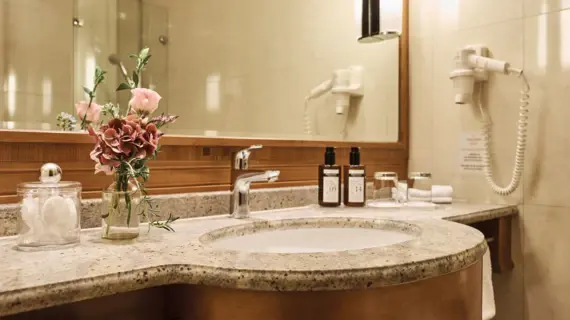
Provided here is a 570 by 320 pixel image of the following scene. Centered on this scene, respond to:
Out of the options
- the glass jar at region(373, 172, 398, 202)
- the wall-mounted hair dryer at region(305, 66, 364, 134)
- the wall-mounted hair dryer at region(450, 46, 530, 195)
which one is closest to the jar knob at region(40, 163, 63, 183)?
the wall-mounted hair dryer at region(305, 66, 364, 134)

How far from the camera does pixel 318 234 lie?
1128 millimetres

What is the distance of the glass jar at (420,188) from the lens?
1435mm

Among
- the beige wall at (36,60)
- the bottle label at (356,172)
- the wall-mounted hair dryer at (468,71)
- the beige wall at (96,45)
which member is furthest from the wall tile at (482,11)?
the beige wall at (36,60)

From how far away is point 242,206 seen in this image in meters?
1.13

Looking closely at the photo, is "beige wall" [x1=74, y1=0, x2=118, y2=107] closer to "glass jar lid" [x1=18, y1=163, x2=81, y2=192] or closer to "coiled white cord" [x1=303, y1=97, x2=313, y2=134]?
"glass jar lid" [x1=18, y1=163, x2=81, y2=192]

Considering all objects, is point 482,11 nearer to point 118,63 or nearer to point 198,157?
point 198,157

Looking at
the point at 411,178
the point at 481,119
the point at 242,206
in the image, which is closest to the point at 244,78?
the point at 242,206

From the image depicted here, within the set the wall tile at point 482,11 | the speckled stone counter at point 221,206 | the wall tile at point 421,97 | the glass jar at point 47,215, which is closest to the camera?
the glass jar at point 47,215

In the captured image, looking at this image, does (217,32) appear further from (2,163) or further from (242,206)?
(2,163)

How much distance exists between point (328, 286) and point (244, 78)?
2.73 feet

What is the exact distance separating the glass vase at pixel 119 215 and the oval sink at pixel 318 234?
8.6 inches

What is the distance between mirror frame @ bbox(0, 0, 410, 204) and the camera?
0.89 metres

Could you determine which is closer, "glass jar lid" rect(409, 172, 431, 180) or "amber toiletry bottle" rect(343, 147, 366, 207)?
"amber toiletry bottle" rect(343, 147, 366, 207)

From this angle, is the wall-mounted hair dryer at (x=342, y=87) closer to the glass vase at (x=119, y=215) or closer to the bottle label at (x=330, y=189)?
the bottle label at (x=330, y=189)
